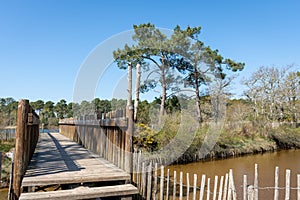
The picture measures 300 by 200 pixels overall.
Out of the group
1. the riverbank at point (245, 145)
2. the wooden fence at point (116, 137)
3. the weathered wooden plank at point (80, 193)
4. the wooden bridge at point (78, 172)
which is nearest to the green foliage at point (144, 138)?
the riverbank at point (245, 145)

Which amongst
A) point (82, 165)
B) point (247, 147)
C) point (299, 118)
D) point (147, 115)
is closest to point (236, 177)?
point (147, 115)

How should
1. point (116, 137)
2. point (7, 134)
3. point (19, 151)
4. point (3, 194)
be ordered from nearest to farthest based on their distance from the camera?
point (19, 151), point (116, 137), point (3, 194), point (7, 134)

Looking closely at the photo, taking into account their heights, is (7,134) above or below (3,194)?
above

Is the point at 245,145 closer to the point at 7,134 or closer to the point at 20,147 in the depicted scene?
the point at 20,147

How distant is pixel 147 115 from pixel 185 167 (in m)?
2.88

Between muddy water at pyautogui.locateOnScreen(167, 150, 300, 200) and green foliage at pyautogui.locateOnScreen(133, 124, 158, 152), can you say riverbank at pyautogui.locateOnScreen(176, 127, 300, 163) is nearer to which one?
muddy water at pyautogui.locateOnScreen(167, 150, 300, 200)

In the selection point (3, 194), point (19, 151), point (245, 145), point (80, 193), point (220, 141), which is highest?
point (19, 151)

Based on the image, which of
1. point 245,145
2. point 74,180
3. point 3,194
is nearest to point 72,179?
point 74,180

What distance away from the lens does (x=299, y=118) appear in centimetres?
2419

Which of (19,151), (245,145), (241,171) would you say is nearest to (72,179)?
(19,151)

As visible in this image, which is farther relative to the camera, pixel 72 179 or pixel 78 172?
pixel 78 172

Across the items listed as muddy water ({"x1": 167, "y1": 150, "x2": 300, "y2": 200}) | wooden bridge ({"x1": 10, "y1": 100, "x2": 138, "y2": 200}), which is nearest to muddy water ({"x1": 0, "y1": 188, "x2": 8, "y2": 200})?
wooden bridge ({"x1": 10, "y1": 100, "x2": 138, "y2": 200})

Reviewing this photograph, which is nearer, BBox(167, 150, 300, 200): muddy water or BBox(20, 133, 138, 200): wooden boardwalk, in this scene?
BBox(20, 133, 138, 200): wooden boardwalk

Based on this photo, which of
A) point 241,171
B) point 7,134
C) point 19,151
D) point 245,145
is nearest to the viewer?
point 19,151
